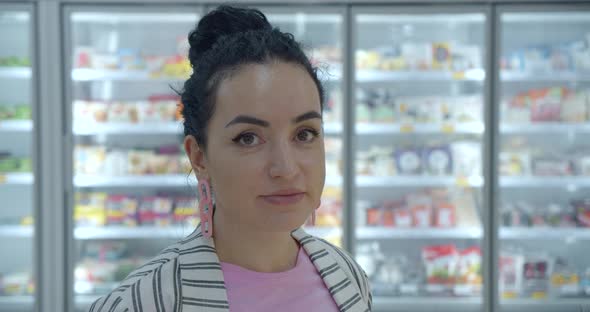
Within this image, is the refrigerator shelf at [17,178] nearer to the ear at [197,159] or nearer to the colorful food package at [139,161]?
the colorful food package at [139,161]

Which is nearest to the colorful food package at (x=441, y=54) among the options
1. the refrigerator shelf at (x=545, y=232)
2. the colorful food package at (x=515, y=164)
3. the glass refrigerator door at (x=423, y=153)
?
the glass refrigerator door at (x=423, y=153)

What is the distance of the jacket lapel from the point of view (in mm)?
923

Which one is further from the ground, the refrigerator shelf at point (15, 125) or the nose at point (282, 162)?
the refrigerator shelf at point (15, 125)

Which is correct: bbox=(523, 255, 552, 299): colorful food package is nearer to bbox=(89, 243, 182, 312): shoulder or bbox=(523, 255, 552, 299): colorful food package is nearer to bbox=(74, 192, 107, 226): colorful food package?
bbox=(74, 192, 107, 226): colorful food package

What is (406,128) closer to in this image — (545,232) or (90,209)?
(545,232)

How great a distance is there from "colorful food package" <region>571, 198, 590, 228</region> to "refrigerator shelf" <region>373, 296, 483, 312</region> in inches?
32.3

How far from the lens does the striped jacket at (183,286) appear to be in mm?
792

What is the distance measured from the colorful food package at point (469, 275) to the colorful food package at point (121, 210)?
2057 mm

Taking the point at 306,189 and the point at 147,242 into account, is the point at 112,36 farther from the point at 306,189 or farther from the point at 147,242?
the point at 306,189

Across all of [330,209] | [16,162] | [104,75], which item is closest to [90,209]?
[16,162]

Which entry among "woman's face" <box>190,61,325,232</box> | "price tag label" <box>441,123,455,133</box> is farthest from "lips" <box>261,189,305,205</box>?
"price tag label" <box>441,123,455,133</box>

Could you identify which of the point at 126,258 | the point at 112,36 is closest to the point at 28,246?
the point at 126,258

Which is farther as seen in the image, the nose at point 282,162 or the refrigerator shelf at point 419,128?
the refrigerator shelf at point 419,128

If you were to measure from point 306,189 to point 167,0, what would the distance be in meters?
2.63
